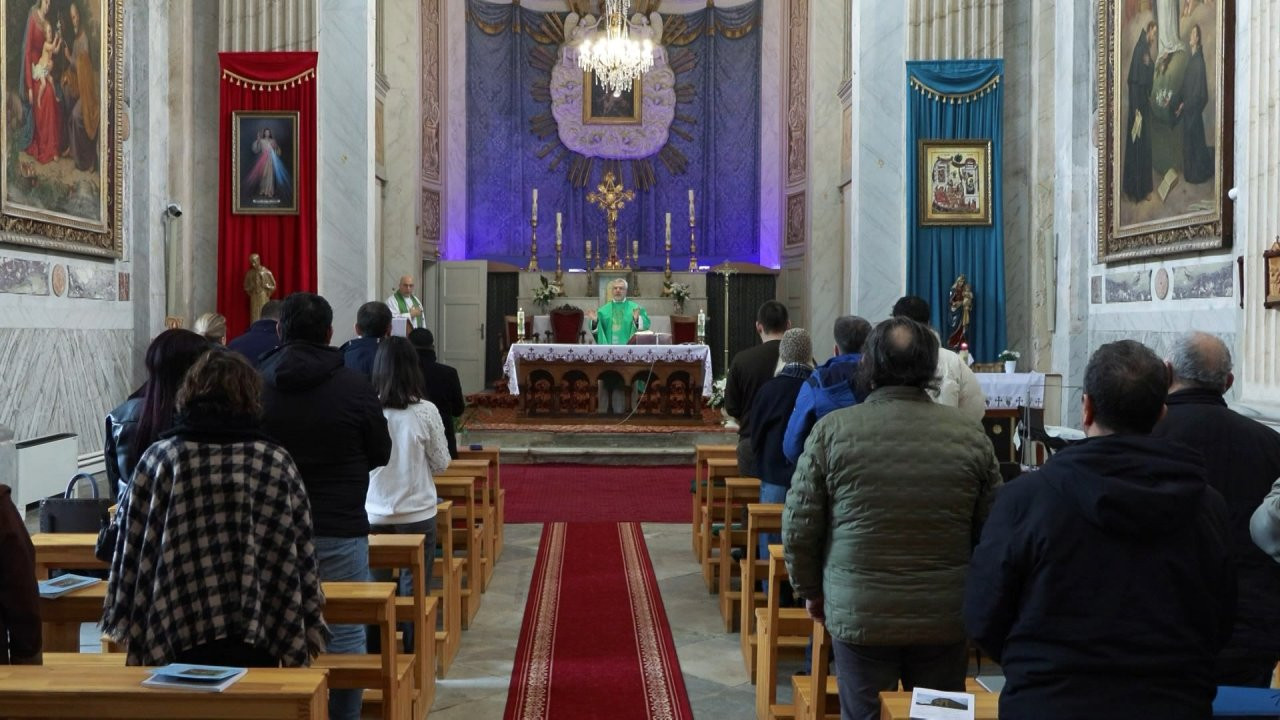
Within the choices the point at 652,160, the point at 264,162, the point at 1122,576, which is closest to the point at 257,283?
the point at 264,162

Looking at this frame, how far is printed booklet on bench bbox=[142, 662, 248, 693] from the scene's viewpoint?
2.62 m

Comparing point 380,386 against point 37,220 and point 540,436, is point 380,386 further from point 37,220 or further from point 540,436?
point 540,436

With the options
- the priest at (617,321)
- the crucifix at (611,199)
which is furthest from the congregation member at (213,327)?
the crucifix at (611,199)

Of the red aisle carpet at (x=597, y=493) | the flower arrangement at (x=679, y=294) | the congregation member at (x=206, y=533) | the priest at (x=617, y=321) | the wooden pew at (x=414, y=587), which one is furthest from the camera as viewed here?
the flower arrangement at (x=679, y=294)

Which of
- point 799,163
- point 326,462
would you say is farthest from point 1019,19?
point 326,462

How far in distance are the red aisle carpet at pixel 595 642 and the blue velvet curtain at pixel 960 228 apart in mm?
5487

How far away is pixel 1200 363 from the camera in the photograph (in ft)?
11.0

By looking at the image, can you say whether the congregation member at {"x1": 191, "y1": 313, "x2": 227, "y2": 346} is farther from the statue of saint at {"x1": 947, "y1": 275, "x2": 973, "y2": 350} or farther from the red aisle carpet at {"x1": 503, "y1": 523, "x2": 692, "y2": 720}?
the statue of saint at {"x1": 947, "y1": 275, "x2": 973, "y2": 350}

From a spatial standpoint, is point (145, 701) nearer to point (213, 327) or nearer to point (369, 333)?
point (369, 333)

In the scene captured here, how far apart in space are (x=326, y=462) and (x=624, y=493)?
664cm

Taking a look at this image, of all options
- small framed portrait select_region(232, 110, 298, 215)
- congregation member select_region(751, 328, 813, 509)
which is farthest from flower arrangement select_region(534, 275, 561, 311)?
congregation member select_region(751, 328, 813, 509)

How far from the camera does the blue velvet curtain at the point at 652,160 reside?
68.1 ft

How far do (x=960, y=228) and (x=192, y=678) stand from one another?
10807mm

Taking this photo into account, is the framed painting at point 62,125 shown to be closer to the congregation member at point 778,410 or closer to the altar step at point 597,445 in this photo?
the altar step at point 597,445
